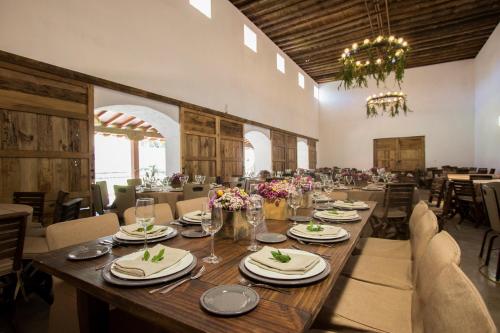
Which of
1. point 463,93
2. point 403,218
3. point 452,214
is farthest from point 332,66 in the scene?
point 403,218

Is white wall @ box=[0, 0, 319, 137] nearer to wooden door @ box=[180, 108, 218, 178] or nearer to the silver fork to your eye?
wooden door @ box=[180, 108, 218, 178]

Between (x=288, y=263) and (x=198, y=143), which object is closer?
(x=288, y=263)

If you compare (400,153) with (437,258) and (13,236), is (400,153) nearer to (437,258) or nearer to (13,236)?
(437,258)

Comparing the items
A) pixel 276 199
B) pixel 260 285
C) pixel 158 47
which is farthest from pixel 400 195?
pixel 158 47

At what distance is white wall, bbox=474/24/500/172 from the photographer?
25.9 feet

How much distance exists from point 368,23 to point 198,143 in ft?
19.8

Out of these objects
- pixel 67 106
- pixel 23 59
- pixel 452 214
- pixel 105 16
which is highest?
pixel 105 16

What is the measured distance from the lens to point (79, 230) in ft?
5.36

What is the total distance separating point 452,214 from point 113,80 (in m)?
7.32

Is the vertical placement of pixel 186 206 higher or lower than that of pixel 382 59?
lower

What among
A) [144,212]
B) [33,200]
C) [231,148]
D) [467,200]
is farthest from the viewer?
[231,148]

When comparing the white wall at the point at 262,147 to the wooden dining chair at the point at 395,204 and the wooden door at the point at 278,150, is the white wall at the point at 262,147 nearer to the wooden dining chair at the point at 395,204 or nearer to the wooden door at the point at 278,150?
the wooden door at the point at 278,150

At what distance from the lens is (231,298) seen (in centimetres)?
88

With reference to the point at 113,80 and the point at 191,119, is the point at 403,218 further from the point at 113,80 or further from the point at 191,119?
the point at 113,80
